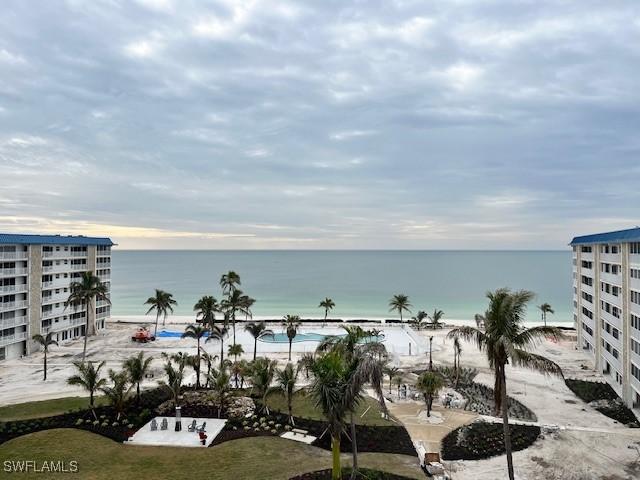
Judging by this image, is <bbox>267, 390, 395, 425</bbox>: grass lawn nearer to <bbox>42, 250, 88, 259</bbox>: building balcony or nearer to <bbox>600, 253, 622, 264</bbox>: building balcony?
<bbox>600, 253, 622, 264</bbox>: building balcony

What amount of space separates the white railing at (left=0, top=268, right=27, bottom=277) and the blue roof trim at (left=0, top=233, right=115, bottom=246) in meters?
3.08

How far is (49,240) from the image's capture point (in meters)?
54.9

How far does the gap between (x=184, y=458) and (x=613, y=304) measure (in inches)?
1492

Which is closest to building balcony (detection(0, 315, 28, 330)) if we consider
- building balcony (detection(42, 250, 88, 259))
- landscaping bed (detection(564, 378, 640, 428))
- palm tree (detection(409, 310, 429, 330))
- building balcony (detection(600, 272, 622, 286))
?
building balcony (detection(42, 250, 88, 259))

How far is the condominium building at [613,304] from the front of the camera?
110 feet

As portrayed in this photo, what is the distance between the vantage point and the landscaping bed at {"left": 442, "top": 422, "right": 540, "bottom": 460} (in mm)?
25575

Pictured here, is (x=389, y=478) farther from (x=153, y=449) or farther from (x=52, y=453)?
(x=52, y=453)

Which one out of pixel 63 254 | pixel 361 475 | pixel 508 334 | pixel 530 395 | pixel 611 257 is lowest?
pixel 530 395

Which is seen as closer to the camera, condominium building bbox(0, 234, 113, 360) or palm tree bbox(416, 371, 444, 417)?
palm tree bbox(416, 371, 444, 417)

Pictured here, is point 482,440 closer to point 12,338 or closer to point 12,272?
point 12,338

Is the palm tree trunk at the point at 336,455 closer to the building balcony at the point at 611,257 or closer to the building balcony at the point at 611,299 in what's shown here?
the building balcony at the point at 611,299

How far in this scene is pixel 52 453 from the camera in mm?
24641

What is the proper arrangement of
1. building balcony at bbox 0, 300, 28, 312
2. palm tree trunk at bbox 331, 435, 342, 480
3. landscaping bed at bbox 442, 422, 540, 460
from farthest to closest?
building balcony at bbox 0, 300, 28, 312 → landscaping bed at bbox 442, 422, 540, 460 → palm tree trunk at bbox 331, 435, 342, 480

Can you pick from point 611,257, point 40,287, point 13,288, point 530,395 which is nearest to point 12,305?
point 13,288
